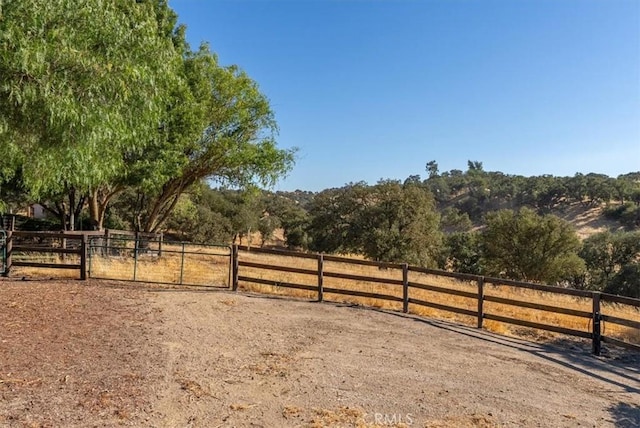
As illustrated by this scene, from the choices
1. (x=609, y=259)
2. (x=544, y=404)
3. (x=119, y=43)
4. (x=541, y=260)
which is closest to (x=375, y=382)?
(x=544, y=404)

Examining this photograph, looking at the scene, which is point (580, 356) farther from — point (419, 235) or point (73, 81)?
point (419, 235)

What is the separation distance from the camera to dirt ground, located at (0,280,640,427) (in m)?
4.43

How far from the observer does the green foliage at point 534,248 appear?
92.7 ft

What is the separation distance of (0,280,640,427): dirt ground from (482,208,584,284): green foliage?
22.4m

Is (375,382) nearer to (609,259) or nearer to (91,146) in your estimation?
(91,146)

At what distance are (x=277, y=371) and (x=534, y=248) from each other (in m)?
27.3

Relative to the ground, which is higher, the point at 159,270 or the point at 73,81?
the point at 73,81

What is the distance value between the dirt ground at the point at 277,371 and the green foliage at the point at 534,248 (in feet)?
73.4

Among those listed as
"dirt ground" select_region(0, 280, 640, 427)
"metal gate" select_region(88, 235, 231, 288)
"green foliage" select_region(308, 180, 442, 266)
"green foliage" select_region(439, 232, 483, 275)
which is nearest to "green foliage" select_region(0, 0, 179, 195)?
"dirt ground" select_region(0, 280, 640, 427)

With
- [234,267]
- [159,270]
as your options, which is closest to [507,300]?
[234,267]

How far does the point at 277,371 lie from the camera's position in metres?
5.72

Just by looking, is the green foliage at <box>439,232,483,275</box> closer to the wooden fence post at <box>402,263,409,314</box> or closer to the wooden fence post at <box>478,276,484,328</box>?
the wooden fence post at <box>402,263,409,314</box>

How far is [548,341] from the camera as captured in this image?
855 centimetres

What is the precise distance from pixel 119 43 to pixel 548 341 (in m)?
9.09
